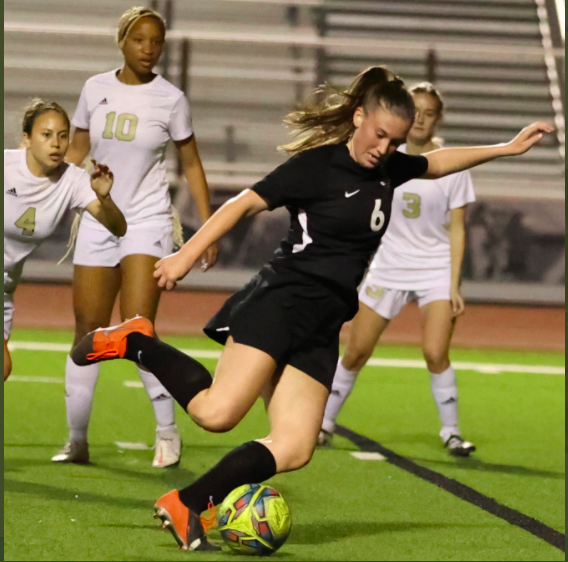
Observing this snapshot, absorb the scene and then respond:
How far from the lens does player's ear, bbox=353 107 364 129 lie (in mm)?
4070

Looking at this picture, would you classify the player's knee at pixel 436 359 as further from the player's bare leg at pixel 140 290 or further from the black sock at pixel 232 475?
the black sock at pixel 232 475

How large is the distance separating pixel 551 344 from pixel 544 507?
7464 millimetres

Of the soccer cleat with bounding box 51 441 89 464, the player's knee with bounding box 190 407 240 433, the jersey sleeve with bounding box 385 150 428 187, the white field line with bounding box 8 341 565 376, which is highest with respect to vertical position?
the jersey sleeve with bounding box 385 150 428 187

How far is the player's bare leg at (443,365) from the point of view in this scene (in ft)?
20.4

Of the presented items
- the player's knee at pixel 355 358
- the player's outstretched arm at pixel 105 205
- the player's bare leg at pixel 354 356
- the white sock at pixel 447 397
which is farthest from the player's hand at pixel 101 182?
the white sock at pixel 447 397

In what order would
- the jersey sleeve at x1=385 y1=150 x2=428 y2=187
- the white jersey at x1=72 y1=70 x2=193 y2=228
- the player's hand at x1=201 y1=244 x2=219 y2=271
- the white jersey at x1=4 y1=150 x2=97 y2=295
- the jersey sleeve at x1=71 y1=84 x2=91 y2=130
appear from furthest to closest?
the jersey sleeve at x1=71 y1=84 x2=91 y2=130 → the white jersey at x1=72 y1=70 x2=193 y2=228 → the player's hand at x1=201 y1=244 x2=219 y2=271 → the white jersey at x1=4 y1=150 x2=97 y2=295 → the jersey sleeve at x1=385 y1=150 x2=428 y2=187

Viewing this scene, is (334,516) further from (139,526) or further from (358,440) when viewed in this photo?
(358,440)

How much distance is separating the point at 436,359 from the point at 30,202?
7.88 ft

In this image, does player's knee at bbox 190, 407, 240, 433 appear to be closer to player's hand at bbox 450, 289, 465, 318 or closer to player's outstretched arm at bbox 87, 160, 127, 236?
player's outstretched arm at bbox 87, 160, 127, 236

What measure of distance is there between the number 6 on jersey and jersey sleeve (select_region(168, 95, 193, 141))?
1.71 meters

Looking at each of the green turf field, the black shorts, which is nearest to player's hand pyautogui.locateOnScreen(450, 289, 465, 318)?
the green turf field

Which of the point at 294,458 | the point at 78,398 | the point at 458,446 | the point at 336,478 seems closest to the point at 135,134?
the point at 78,398

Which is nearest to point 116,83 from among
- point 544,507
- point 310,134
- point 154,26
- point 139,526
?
point 154,26

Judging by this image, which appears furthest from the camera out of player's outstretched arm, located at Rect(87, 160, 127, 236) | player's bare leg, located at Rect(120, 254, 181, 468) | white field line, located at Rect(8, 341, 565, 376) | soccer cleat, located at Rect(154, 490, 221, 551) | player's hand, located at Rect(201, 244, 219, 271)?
white field line, located at Rect(8, 341, 565, 376)
